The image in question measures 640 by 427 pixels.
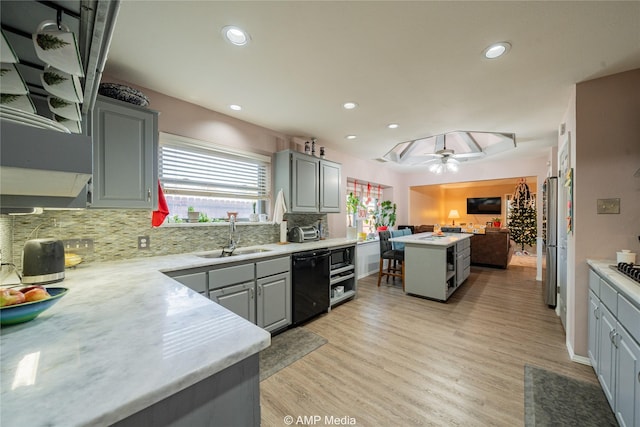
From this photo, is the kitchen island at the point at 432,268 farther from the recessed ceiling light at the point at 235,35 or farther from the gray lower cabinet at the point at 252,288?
the recessed ceiling light at the point at 235,35

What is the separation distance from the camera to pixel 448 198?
31.3ft

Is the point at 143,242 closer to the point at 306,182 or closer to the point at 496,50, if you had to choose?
the point at 306,182

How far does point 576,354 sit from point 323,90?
3.26 meters

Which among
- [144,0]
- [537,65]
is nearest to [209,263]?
[144,0]

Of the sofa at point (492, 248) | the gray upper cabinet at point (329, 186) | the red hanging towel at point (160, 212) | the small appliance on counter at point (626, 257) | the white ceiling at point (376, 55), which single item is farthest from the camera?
the sofa at point (492, 248)

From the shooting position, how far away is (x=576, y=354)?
221 centimetres

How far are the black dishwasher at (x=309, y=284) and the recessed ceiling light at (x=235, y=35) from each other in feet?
6.59

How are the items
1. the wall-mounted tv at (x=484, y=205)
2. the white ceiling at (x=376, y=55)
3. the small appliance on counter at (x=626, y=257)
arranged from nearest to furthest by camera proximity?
the white ceiling at (x=376, y=55) → the small appliance on counter at (x=626, y=257) → the wall-mounted tv at (x=484, y=205)

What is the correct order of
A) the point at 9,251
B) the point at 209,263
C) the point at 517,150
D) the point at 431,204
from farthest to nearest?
the point at 431,204
the point at 517,150
the point at 209,263
the point at 9,251

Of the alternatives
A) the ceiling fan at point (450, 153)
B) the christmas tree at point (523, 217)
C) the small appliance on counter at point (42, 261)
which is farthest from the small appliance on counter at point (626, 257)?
the christmas tree at point (523, 217)

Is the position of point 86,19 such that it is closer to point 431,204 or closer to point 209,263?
point 209,263

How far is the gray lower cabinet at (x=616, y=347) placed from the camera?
1276 millimetres

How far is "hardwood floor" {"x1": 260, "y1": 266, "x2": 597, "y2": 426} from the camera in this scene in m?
1.67

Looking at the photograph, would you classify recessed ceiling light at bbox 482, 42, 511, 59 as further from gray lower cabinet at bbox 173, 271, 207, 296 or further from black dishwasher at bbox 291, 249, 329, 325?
gray lower cabinet at bbox 173, 271, 207, 296
